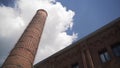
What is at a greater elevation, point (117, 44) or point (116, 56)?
point (117, 44)

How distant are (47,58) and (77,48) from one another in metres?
2.89

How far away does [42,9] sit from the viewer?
14109 mm

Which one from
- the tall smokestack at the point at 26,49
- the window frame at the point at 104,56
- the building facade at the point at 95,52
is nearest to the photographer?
the tall smokestack at the point at 26,49

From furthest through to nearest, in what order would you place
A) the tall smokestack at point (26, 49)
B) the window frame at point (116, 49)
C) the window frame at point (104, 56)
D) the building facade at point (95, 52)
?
the window frame at point (104, 56), the building facade at point (95, 52), the window frame at point (116, 49), the tall smokestack at point (26, 49)

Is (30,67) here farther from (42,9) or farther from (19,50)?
(42,9)

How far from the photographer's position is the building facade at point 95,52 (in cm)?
884

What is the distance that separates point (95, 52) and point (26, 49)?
477 centimetres

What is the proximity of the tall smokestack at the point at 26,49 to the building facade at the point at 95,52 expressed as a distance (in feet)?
7.73

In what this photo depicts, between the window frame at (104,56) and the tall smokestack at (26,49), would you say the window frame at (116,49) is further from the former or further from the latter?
the tall smokestack at (26,49)

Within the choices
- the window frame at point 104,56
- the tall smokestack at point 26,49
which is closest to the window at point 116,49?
the window frame at point 104,56

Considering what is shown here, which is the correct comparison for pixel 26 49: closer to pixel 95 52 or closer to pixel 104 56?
pixel 95 52

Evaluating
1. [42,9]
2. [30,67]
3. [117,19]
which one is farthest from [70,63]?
[42,9]

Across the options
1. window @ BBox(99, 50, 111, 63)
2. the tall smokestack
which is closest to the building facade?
window @ BBox(99, 50, 111, 63)

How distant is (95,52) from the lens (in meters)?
9.55
